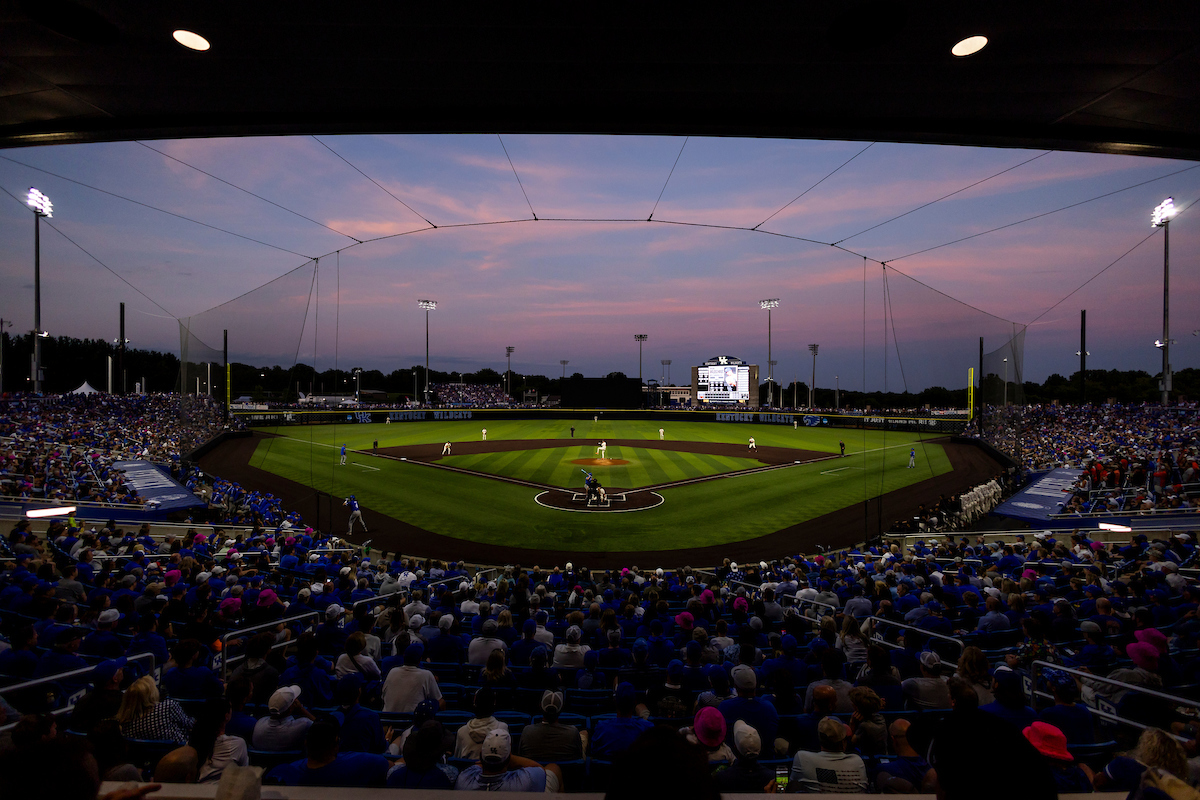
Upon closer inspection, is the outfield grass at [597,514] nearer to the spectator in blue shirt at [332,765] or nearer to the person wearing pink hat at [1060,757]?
the person wearing pink hat at [1060,757]

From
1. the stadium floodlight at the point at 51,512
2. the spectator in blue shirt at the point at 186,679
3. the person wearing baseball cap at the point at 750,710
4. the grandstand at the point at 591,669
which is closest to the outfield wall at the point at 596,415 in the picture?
the stadium floodlight at the point at 51,512

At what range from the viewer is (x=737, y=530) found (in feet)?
62.5

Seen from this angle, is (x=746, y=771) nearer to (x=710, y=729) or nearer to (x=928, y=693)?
(x=710, y=729)

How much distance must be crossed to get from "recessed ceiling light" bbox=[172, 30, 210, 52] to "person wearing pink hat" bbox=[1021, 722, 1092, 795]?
315 inches

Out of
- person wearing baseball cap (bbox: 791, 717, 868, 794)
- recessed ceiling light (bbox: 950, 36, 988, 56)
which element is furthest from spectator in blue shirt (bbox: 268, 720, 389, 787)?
recessed ceiling light (bbox: 950, 36, 988, 56)

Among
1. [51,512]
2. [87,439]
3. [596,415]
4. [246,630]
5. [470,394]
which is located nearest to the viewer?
[246,630]

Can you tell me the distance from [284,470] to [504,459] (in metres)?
13.2

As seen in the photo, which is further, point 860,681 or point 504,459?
point 504,459

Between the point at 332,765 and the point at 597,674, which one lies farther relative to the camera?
the point at 597,674

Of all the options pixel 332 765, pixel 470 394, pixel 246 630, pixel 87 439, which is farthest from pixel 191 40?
pixel 470 394

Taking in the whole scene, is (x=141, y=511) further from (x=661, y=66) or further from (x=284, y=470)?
(x=661, y=66)

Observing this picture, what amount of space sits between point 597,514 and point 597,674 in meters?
15.4

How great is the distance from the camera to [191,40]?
382cm

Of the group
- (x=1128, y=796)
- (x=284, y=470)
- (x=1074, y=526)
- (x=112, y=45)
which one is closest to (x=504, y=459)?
(x=284, y=470)
